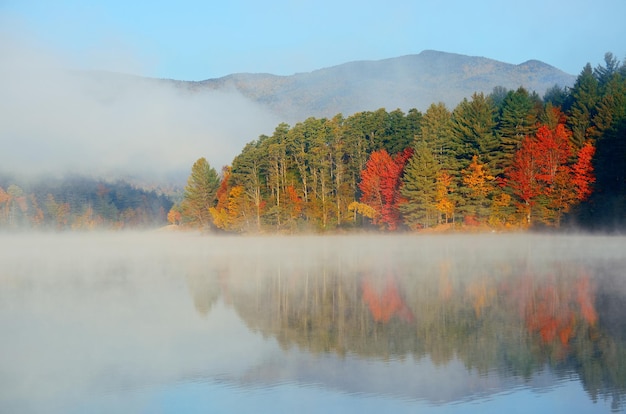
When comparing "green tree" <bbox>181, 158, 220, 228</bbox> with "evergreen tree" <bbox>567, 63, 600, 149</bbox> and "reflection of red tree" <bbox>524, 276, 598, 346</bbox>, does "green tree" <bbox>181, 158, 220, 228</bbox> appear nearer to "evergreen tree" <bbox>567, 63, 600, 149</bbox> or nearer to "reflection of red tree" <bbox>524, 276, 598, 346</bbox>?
"evergreen tree" <bbox>567, 63, 600, 149</bbox>

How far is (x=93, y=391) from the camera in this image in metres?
12.7

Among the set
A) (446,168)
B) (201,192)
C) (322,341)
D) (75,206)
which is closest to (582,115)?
(446,168)

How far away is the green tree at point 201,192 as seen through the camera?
320 feet

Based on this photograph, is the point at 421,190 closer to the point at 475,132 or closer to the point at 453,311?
the point at 475,132

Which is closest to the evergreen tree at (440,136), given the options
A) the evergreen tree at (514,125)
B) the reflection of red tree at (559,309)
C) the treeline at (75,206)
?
the evergreen tree at (514,125)

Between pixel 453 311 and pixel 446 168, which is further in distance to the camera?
pixel 446 168

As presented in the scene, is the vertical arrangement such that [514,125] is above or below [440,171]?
above

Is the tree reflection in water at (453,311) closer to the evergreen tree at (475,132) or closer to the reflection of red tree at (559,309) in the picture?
the reflection of red tree at (559,309)

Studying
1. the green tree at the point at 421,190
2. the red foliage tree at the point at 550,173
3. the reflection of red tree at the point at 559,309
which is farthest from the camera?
the green tree at the point at 421,190

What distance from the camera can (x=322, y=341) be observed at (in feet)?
53.4

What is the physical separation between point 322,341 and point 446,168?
53.5m

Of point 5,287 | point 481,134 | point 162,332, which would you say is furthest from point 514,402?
point 481,134

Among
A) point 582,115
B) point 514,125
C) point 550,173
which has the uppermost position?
point 582,115

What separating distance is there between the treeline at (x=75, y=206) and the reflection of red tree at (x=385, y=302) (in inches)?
4521
